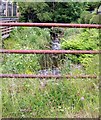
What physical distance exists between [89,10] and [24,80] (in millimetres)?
7724

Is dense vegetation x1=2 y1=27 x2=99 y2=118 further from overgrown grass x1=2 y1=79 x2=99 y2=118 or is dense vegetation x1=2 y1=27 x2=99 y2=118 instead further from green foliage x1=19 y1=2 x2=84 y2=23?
green foliage x1=19 y1=2 x2=84 y2=23

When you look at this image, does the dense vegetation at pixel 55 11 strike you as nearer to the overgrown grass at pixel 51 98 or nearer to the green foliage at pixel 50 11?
the green foliage at pixel 50 11

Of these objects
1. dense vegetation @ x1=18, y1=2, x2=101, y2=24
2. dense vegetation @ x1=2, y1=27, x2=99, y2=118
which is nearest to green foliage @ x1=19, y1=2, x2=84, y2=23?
dense vegetation @ x1=18, y1=2, x2=101, y2=24

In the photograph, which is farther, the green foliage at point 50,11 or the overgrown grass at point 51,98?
the green foliage at point 50,11

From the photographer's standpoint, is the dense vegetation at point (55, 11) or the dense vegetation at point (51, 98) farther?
the dense vegetation at point (55, 11)

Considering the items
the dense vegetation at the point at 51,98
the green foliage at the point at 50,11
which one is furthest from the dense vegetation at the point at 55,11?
the dense vegetation at the point at 51,98

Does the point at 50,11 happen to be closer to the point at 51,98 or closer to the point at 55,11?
the point at 55,11

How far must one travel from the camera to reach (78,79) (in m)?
2.75

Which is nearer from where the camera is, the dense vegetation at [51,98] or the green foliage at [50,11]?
the dense vegetation at [51,98]

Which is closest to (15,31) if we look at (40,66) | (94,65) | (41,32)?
(41,32)

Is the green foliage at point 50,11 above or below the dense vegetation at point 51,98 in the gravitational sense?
above

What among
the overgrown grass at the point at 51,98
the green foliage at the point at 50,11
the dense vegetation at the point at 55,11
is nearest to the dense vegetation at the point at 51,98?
the overgrown grass at the point at 51,98

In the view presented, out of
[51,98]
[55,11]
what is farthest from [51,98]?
[55,11]

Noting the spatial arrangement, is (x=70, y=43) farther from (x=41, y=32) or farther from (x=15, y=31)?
(x=15, y=31)
